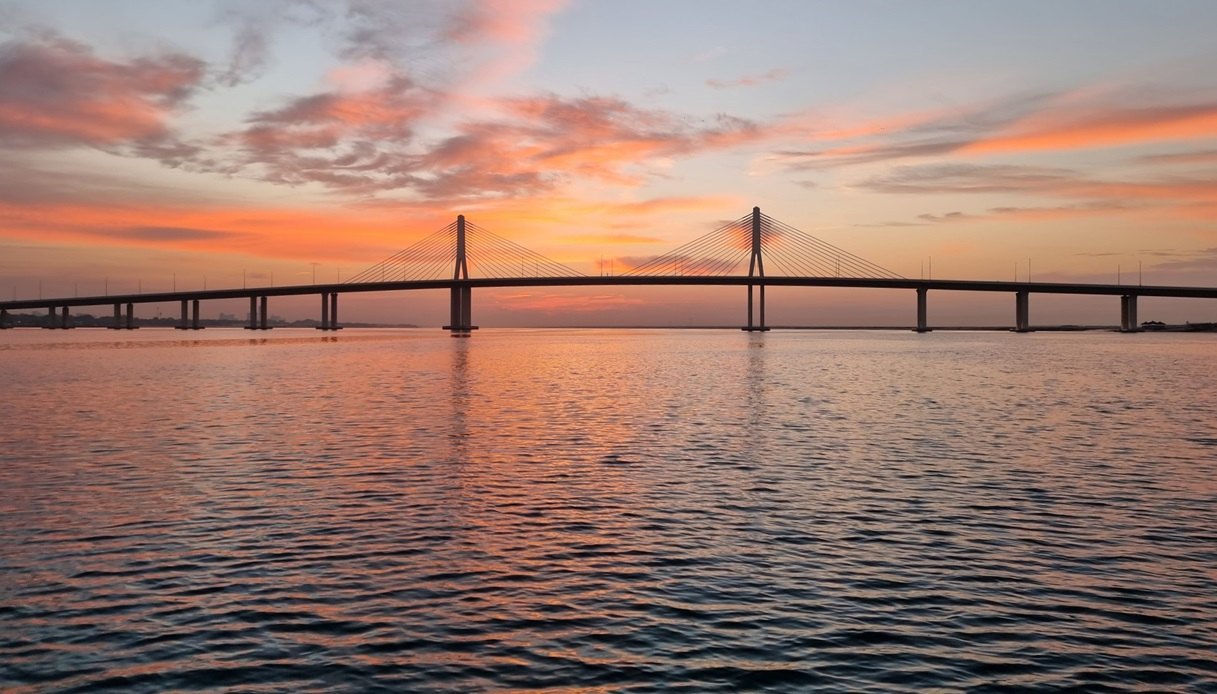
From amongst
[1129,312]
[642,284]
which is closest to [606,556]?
[642,284]

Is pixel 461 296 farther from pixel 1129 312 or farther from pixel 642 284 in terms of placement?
pixel 1129 312

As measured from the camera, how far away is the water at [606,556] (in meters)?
9.12

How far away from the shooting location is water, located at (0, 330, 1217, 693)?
9117mm

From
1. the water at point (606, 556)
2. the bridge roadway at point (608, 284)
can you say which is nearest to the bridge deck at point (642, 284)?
the bridge roadway at point (608, 284)

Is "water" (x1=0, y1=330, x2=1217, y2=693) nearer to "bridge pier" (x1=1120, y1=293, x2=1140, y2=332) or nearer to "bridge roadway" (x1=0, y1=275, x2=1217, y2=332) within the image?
"bridge roadway" (x1=0, y1=275, x2=1217, y2=332)

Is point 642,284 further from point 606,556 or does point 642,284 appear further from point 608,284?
point 606,556

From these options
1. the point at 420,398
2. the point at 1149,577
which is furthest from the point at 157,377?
the point at 1149,577

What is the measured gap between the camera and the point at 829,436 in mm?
28031

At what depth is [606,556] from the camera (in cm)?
1346

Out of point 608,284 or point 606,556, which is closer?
point 606,556

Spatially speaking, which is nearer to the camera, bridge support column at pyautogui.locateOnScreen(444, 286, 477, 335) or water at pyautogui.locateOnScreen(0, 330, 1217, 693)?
water at pyautogui.locateOnScreen(0, 330, 1217, 693)

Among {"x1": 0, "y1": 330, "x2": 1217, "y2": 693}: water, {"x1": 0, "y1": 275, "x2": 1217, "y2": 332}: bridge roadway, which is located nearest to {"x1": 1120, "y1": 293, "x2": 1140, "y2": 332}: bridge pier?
{"x1": 0, "y1": 275, "x2": 1217, "y2": 332}: bridge roadway

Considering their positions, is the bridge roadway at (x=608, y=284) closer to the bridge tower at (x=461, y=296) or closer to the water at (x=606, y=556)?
the bridge tower at (x=461, y=296)

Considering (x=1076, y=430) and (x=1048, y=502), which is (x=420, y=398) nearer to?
(x=1076, y=430)
